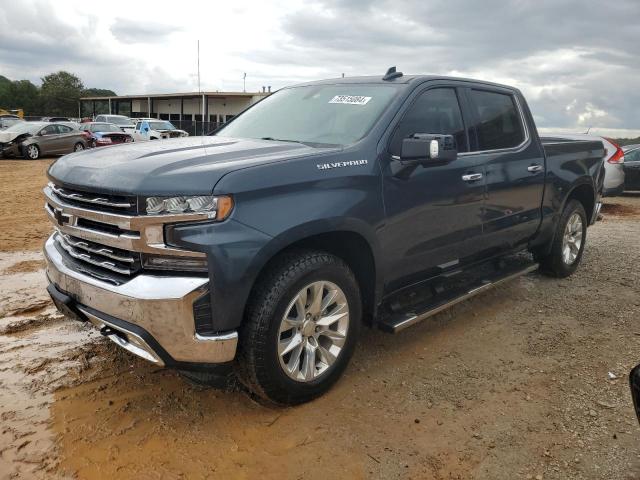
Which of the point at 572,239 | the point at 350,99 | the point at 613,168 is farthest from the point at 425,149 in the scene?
A: the point at 613,168

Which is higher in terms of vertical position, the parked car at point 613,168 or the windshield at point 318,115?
the windshield at point 318,115

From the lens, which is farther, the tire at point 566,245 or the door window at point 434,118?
the tire at point 566,245

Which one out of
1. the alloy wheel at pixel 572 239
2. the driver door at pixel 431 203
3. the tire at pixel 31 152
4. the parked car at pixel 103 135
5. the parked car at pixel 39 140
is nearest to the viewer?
the driver door at pixel 431 203

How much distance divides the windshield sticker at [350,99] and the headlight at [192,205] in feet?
5.34

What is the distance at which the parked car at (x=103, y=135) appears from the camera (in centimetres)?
2114

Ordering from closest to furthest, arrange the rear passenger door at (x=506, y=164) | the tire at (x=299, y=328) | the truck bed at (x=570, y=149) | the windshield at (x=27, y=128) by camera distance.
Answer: the tire at (x=299, y=328) → the rear passenger door at (x=506, y=164) → the truck bed at (x=570, y=149) → the windshield at (x=27, y=128)

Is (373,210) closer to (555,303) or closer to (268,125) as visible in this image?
(268,125)

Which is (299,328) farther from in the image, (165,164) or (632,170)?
(632,170)

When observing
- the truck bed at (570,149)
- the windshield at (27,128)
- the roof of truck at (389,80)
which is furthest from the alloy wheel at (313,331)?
the windshield at (27,128)

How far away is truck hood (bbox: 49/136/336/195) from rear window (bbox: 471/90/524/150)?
1.75m

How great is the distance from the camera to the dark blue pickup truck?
2713 mm

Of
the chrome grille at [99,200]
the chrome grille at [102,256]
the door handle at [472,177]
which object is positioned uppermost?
the door handle at [472,177]

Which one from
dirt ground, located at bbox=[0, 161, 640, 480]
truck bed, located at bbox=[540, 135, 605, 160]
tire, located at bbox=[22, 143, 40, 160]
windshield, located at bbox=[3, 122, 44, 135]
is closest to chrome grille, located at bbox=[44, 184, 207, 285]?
dirt ground, located at bbox=[0, 161, 640, 480]

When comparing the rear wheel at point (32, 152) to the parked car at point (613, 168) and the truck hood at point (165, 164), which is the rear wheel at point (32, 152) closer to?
the parked car at point (613, 168)
